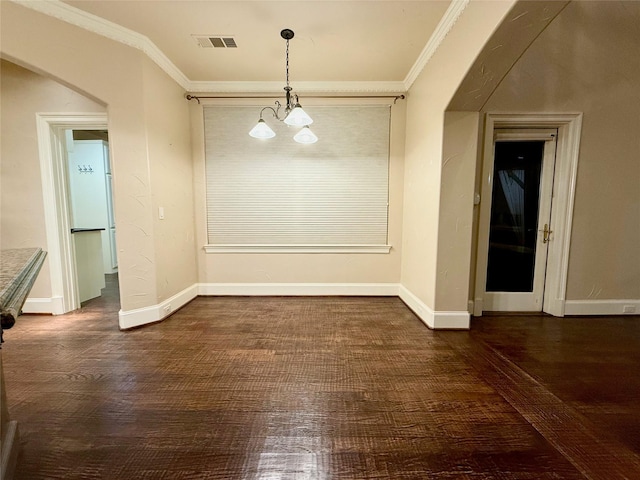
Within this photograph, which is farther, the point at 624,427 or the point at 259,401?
the point at 259,401

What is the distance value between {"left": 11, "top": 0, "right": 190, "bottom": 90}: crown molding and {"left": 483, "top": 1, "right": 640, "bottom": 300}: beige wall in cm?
362

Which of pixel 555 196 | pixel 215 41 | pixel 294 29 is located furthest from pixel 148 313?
pixel 555 196

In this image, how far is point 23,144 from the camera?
307cm

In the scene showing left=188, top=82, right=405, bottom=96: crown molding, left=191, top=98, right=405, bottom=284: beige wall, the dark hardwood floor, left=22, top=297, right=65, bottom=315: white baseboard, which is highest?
left=188, top=82, right=405, bottom=96: crown molding

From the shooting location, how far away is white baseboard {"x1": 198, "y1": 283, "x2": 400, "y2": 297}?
3955 mm

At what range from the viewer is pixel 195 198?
12.6 ft

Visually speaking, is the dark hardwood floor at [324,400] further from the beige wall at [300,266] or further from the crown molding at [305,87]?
the crown molding at [305,87]

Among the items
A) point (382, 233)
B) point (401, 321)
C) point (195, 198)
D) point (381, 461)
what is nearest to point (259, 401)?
point (381, 461)

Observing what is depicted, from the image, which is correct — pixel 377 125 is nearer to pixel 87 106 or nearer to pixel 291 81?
Answer: pixel 291 81

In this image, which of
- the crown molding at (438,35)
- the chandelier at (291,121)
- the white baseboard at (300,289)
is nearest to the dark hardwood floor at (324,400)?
the white baseboard at (300,289)

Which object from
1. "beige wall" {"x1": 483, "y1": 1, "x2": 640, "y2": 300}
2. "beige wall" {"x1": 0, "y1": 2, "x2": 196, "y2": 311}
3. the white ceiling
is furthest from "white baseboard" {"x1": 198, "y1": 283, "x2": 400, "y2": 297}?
the white ceiling

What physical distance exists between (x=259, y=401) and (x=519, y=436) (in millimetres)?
1520

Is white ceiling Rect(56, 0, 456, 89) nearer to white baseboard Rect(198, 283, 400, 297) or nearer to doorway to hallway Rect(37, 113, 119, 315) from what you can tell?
doorway to hallway Rect(37, 113, 119, 315)

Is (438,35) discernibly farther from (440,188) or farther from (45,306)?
(45,306)
